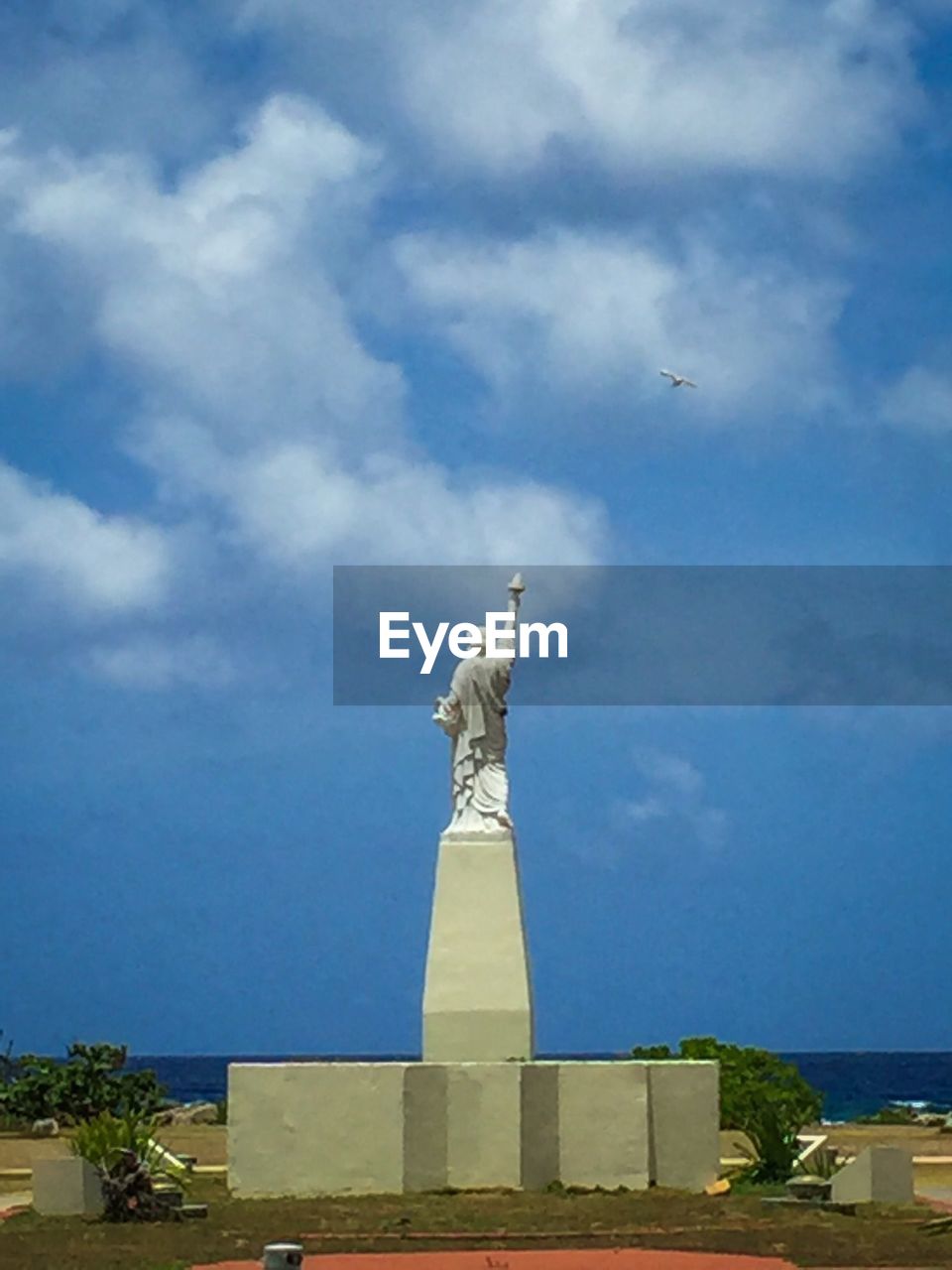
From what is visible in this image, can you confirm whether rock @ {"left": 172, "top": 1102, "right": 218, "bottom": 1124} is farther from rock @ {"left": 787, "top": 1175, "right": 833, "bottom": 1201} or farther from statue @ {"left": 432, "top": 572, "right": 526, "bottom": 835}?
rock @ {"left": 787, "top": 1175, "right": 833, "bottom": 1201}

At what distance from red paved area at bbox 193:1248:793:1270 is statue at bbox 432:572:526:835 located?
8.80 m

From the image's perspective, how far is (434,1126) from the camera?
2530cm

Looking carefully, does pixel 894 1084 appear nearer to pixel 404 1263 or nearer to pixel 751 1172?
pixel 751 1172

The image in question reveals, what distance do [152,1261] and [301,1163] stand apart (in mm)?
6824

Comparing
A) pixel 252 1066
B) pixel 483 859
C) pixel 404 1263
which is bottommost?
pixel 404 1263

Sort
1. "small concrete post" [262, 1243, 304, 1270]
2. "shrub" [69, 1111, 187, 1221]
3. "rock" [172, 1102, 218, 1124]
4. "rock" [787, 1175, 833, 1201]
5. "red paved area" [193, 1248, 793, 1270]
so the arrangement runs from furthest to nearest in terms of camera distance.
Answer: "rock" [172, 1102, 218, 1124]
"rock" [787, 1175, 833, 1201]
"shrub" [69, 1111, 187, 1221]
"red paved area" [193, 1248, 793, 1270]
"small concrete post" [262, 1243, 304, 1270]

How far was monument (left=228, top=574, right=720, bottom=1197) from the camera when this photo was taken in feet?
82.7

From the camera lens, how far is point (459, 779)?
2744 centimetres

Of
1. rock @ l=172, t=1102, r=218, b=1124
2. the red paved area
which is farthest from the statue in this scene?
rock @ l=172, t=1102, r=218, b=1124

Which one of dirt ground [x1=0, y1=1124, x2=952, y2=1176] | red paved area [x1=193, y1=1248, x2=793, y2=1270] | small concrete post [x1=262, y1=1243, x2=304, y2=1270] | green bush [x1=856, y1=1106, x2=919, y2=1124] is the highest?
green bush [x1=856, y1=1106, x2=919, y2=1124]

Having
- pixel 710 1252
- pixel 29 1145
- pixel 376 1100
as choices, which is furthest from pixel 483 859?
pixel 29 1145

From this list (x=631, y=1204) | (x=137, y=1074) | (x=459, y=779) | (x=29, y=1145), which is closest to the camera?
(x=631, y=1204)

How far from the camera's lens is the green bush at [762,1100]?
2598 centimetres

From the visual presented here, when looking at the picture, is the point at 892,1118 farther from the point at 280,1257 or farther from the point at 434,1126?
the point at 280,1257
